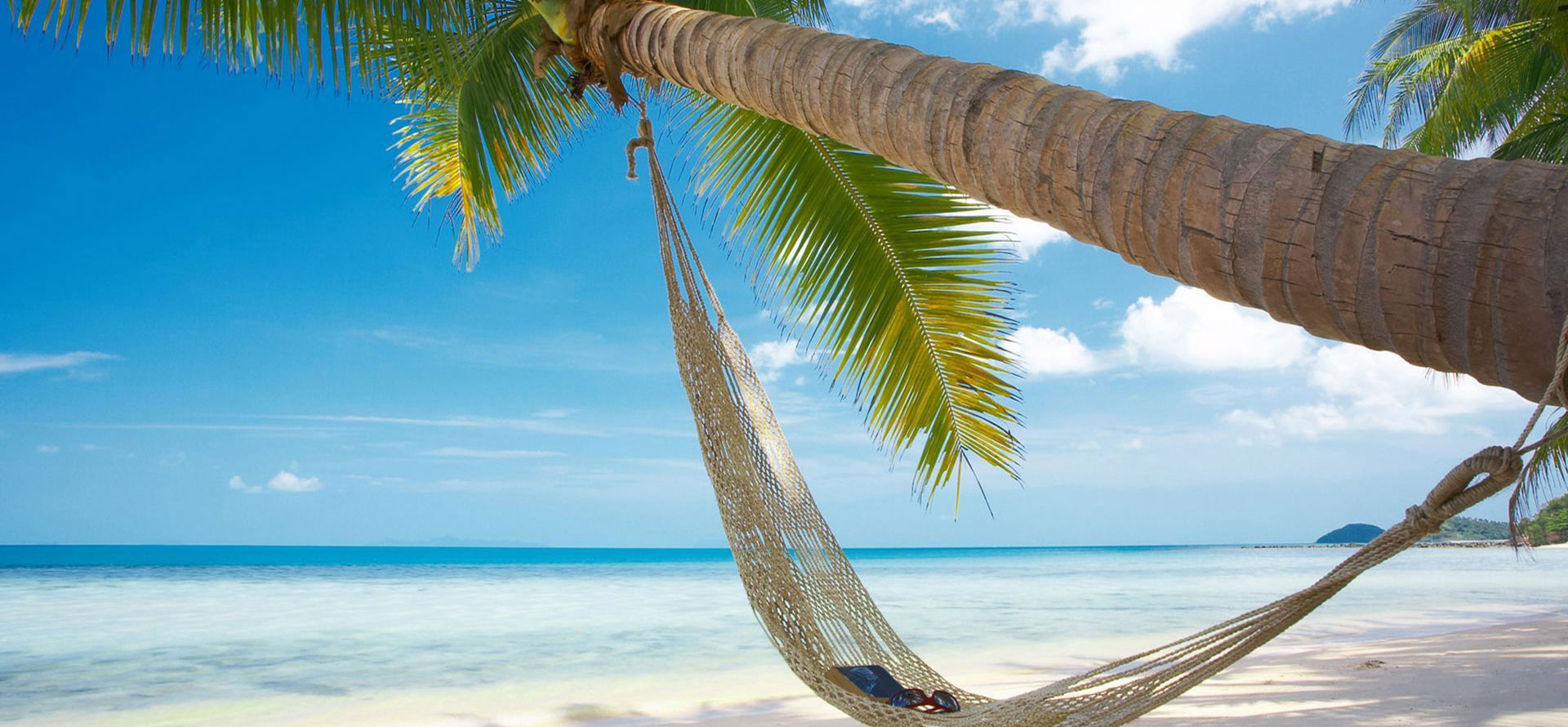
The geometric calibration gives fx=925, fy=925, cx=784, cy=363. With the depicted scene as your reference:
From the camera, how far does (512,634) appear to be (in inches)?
314

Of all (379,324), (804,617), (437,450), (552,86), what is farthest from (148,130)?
(804,617)

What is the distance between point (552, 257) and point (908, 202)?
102ft

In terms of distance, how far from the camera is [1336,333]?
2.72 ft

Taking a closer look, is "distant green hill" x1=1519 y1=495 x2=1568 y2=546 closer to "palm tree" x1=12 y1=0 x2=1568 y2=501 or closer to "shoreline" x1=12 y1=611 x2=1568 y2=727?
"shoreline" x1=12 y1=611 x2=1568 y2=727

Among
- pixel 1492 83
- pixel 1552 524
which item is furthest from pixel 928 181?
pixel 1552 524

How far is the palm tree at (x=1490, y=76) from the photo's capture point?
13.8 feet

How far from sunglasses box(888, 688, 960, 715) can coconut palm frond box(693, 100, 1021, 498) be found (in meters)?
0.98

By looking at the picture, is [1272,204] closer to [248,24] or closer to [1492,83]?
[248,24]

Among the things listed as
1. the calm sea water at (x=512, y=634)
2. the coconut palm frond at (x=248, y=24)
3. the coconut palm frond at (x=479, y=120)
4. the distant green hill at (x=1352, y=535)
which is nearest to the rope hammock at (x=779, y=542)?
the coconut palm frond at (x=479, y=120)

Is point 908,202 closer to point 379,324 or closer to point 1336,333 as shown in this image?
point 1336,333

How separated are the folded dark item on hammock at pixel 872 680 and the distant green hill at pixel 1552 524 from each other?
69.5ft

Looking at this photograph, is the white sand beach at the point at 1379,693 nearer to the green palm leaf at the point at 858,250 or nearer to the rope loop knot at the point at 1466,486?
the green palm leaf at the point at 858,250

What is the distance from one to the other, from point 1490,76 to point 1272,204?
5.43 m

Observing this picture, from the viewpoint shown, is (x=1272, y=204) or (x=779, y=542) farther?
(x=779, y=542)
